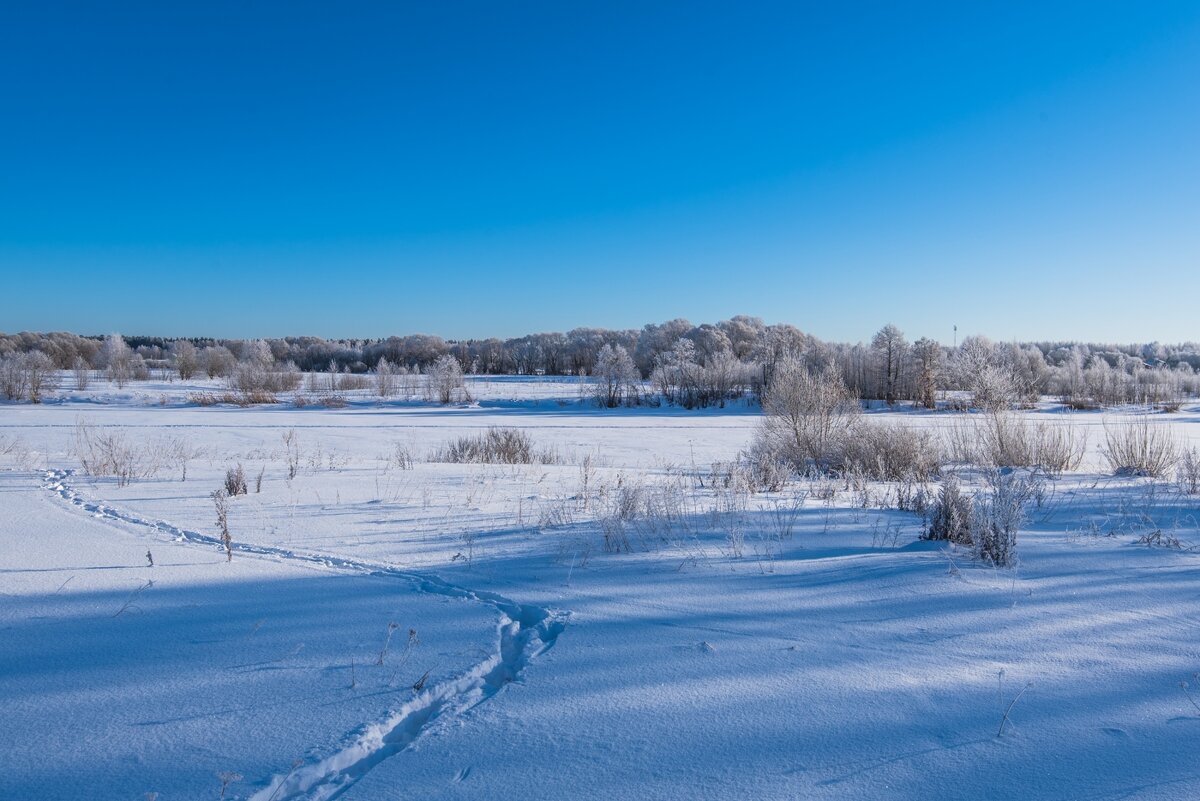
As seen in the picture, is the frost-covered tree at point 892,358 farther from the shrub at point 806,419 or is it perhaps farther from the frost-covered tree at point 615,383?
the shrub at point 806,419

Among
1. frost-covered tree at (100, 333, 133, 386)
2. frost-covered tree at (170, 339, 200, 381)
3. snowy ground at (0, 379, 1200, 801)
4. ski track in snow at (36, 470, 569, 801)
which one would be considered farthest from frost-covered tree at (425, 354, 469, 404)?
ski track in snow at (36, 470, 569, 801)

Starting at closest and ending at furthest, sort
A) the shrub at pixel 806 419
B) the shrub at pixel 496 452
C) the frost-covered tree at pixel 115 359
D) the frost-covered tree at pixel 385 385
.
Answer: the shrub at pixel 806 419 < the shrub at pixel 496 452 < the frost-covered tree at pixel 385 385 < the frost-covered tree at pixel 115 359

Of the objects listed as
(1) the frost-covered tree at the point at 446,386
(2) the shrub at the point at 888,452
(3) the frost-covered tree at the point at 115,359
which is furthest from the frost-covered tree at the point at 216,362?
(2) the shrub at the point at 888,452

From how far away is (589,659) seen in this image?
272 cm

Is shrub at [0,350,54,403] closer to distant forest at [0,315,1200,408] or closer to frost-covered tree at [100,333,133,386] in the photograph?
distant forest at [0,315,1200,408]

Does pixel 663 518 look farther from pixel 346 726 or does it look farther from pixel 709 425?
→ pixel 709 425

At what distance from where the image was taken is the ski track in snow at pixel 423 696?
6.15 feet

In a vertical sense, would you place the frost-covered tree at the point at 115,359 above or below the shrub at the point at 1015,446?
A: above

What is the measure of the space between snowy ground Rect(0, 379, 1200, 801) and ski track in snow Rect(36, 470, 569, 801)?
12 mm

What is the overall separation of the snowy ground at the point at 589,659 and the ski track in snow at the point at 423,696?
0.01 meters

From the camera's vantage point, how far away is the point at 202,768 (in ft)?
6.29

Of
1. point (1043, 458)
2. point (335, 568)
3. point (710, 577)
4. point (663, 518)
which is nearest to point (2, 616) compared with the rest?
point (335, 568)

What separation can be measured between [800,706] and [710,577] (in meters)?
1.60

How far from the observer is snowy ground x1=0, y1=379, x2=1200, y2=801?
193 cm
